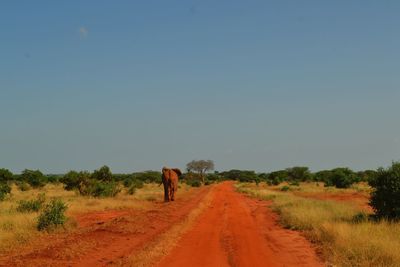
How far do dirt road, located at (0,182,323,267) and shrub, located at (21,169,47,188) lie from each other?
3566 cm

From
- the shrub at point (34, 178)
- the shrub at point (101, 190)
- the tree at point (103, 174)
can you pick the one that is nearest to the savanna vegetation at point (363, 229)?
the shrub at point (101, 190)

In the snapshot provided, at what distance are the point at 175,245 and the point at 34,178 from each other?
4522 centimetres

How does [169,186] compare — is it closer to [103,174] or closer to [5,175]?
[103,174]

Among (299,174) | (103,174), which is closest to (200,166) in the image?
(299,174)

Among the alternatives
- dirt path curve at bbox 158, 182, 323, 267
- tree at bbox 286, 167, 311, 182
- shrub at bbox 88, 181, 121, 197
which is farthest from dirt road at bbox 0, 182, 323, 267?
tree at bbox 286, 167, 311, 182

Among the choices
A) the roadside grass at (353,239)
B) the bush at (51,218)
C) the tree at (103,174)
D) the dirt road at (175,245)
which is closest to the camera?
the roadside grass at (353,239)

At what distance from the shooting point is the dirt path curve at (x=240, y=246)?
11.4m

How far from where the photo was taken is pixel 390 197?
17.6m

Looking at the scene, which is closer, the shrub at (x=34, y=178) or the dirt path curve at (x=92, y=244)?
the dirt path curve at (x=92, y=244)

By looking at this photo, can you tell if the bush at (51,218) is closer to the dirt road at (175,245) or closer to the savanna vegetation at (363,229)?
the dirt road at (175,245)

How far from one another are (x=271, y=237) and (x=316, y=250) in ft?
9.73

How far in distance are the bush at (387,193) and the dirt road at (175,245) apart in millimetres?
3455

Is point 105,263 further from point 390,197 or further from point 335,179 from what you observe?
point 335,179

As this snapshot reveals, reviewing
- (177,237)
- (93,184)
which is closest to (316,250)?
(177,237)
